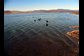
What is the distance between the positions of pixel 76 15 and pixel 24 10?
63 centimetres

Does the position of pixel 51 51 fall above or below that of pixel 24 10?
below

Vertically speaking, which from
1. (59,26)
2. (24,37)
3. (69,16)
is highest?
(69,16)

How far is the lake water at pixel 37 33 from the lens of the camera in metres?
1.23

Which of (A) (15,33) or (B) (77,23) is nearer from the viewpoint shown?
(B) (77,23)

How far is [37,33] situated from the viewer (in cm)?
130

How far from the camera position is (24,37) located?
→ 1304mm

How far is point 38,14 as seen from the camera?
133 centimetres

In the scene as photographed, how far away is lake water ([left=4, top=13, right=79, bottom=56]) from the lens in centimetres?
123
